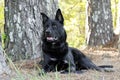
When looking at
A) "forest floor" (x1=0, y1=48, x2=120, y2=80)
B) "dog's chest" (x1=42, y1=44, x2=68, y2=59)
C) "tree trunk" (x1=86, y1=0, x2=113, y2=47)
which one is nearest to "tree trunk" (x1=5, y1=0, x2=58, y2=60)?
"forest floor" (x1=0, y1=48, x2=120, y2=80)

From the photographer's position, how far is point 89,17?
466 inches

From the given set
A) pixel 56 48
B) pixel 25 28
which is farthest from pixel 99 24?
pixel 56 48

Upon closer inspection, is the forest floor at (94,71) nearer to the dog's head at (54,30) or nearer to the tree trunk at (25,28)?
the tree trunk at (25,28)

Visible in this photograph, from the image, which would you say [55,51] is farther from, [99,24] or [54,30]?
[99,24]

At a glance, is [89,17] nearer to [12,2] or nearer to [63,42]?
[12,2]

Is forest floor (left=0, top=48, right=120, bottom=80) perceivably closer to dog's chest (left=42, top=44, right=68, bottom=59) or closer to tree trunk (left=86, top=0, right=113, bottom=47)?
dog's chest (left=42, top=44, right=68, bottom=59)

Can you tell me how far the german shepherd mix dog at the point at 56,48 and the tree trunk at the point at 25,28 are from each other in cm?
116

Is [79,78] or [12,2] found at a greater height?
[12,2]

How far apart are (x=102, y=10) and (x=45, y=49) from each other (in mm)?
4843

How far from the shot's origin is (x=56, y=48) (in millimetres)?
7191

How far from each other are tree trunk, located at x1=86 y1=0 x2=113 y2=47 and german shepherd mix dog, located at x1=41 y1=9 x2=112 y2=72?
411cm

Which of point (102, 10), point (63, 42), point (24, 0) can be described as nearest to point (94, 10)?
point (102, 10)

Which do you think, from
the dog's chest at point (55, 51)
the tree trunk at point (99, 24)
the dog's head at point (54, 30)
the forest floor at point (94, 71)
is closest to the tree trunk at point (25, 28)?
the forest floor at point (94, 71)

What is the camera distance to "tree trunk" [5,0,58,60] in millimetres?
8258
